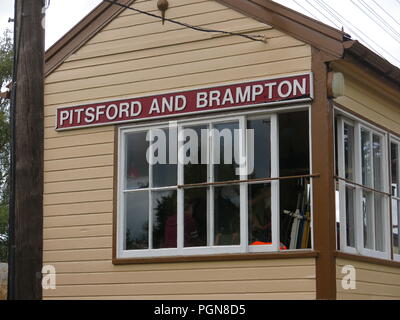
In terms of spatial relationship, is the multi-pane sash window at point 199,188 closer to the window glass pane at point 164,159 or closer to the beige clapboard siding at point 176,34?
the window glass pane at point 164,159

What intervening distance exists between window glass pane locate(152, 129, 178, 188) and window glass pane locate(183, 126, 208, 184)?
0.18 m

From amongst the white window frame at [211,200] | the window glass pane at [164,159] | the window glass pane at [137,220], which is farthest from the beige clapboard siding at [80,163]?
the window glass pane at [164,159]

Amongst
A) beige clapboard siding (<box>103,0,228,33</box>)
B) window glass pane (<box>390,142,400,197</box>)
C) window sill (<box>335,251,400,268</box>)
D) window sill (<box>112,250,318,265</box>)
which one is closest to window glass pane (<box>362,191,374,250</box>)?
window sill (<box>335,251,400,268</box>)

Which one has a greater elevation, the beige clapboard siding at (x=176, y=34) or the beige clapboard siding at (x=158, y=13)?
the beige clapboard siding at (x=158, y=13)

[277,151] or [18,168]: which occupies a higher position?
[277,151]

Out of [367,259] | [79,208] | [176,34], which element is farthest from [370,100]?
[79,208]

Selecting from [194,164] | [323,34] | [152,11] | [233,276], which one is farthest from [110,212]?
[323,34]

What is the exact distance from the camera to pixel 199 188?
11320 millimetres

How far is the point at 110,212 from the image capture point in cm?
1188

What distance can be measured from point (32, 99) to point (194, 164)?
3893 mm

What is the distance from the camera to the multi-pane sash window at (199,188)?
1088 cm

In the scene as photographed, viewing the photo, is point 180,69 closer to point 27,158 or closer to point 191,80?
point 191,80

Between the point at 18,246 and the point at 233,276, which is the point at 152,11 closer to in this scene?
the point at 233,276

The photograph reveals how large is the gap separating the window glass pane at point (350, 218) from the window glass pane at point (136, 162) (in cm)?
284
